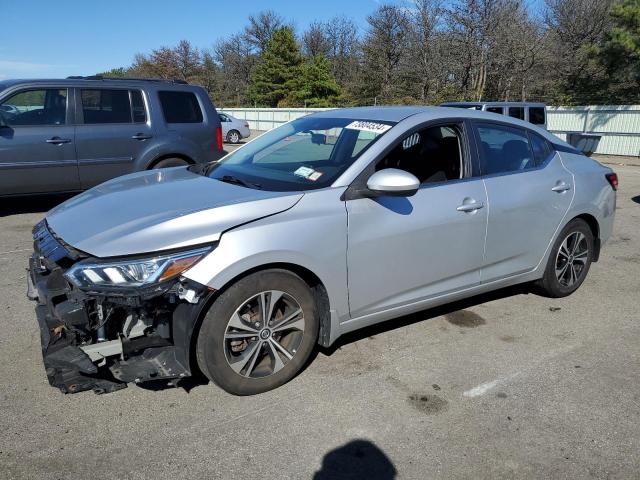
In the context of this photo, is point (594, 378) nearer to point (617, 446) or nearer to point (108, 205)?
point (617, 446)

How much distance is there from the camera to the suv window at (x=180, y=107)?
7.80m

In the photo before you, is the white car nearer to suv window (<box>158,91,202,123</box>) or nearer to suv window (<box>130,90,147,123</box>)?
suv window (<box>158,91,202,123</box>)

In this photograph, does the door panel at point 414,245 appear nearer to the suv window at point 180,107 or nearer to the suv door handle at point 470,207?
the suv door handle at point 470,207

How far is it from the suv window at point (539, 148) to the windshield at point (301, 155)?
4.91ft

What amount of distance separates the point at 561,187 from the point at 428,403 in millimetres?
2321

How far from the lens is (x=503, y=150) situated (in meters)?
4.19

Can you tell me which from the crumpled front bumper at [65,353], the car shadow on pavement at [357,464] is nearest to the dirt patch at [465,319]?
the car shadow on pavement at [357,464]

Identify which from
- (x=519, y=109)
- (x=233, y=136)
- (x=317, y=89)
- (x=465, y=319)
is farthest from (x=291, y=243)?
(x=317, y=89)

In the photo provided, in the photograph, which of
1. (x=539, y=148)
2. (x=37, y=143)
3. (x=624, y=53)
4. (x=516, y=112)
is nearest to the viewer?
(x=539, y=148)

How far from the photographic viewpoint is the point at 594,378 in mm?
3422

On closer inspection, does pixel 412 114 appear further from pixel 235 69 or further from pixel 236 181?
pixel 235 69

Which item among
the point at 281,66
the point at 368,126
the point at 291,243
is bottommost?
the point at 291,243

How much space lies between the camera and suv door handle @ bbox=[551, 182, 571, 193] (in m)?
4.33

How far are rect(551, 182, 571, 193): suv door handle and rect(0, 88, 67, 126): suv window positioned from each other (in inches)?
243
